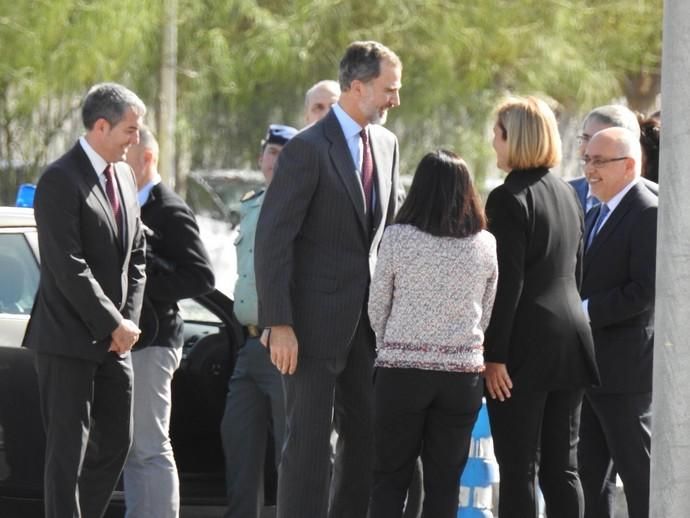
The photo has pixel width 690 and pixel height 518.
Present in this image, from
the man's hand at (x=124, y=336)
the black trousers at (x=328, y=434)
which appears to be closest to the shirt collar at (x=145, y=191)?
the man's hand at (x=124, y=336)

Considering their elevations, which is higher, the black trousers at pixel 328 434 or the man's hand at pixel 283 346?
the man's hand at pixel 283 346

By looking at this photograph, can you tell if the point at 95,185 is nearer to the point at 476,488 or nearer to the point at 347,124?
the point at 347,124

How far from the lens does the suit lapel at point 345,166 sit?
226 inches

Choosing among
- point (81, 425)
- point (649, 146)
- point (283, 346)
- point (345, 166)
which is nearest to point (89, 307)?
point (81, 425)

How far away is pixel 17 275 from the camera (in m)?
6.67

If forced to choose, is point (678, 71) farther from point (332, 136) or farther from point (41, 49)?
point (41, 49)

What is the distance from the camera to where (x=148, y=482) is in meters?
6.48

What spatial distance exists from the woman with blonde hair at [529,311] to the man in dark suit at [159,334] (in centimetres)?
136

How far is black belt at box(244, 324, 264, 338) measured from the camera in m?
6.75

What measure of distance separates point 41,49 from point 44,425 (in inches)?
277

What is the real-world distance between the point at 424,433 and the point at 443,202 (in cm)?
90

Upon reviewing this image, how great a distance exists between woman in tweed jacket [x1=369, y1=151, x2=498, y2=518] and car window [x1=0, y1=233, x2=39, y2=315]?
1.80 meters

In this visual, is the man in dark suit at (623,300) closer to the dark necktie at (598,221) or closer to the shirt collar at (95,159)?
the dark necktie at (598,221)

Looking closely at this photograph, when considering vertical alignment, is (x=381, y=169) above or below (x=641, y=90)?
below
